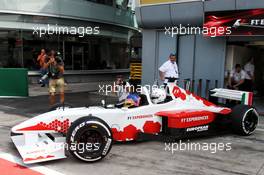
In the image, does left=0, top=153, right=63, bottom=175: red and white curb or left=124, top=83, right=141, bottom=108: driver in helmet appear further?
left=124, top=83, right=141, bottom=108: driver in helmet

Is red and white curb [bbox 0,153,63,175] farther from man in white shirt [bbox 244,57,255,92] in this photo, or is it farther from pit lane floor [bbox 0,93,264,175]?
man in white shirt [bbox 244,57,255,92]

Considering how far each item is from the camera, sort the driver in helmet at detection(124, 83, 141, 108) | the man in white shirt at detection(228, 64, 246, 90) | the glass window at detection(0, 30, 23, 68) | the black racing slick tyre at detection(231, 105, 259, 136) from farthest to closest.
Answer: the glass window at detection(0, 30, 23, 68) < the man in white shirt at detection(228, 64, 246, 90) < the black racing slick tyre at detection(231, 105, 259, 136) < the driver in helmet at detection(124, 83, 141, 108)

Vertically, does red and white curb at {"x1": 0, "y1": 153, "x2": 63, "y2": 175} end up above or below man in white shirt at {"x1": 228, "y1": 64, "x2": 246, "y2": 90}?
below

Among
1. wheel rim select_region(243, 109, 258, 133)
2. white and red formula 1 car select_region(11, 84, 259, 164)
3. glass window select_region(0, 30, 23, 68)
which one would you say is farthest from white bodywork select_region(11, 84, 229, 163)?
glass window select_region(0, 30, 23, 68)

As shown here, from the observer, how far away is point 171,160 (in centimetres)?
571

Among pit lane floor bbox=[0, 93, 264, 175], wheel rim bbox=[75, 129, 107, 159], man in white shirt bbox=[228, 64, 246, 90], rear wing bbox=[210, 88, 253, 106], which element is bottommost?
pit lane floor bbox=[0, 93, 264, 175]

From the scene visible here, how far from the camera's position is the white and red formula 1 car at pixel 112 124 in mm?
5363

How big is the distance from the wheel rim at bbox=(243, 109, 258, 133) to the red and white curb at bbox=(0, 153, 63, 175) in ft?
13.9

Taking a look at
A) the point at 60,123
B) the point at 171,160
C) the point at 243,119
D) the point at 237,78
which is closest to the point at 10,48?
the point at 237,78

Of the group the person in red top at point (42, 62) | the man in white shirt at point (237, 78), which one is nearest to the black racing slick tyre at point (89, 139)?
the man in white shirt at point (237, 78)

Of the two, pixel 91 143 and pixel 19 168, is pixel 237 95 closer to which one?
pixel 91 143

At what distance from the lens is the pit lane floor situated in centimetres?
521

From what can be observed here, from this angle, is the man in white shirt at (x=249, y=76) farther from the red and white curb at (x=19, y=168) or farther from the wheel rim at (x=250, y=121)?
the red and white curb at (x=19, y=168)

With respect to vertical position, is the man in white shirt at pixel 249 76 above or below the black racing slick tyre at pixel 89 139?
above
